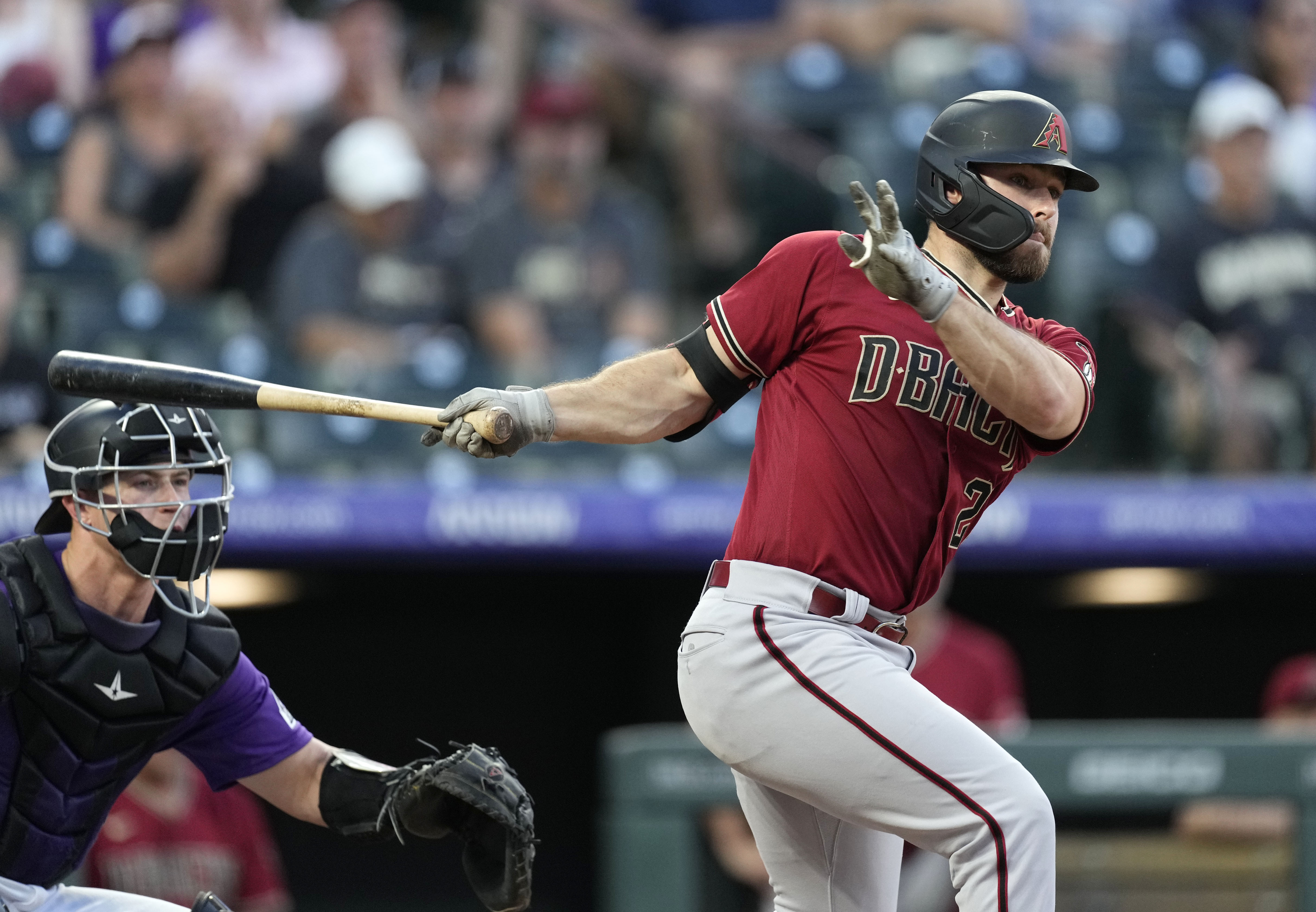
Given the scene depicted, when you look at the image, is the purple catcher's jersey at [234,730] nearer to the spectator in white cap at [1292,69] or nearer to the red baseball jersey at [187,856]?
the red baseball jersey at [187,856]

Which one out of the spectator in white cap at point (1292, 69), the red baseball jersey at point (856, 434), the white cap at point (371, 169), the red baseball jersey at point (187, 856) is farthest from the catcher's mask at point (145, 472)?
the spectator in white cap at point (1292, 69)

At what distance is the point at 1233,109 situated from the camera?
7.16 meters

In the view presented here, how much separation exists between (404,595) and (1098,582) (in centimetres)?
259

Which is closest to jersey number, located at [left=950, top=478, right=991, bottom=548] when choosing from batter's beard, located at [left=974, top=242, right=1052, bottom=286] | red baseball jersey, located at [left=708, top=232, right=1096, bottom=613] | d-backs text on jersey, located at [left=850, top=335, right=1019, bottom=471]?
red baseball jersey, located at [left=708, top=232, right=1096, bottom=613]

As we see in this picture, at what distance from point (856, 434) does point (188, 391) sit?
1072 millimetres

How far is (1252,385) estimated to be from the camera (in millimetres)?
6195

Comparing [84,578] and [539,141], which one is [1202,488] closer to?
[539,141]

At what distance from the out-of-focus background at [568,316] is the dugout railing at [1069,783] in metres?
0.27

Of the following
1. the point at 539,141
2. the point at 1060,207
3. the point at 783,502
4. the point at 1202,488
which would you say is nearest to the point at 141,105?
the point at 539,141

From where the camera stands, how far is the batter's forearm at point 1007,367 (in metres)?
2.48

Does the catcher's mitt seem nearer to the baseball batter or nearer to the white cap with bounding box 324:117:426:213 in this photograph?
the baseball batter

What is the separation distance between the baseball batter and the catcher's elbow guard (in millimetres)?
676

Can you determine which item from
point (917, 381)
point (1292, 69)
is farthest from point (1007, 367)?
point (1292, 69)

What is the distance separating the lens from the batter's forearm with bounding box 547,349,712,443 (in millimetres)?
2797
